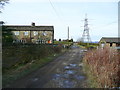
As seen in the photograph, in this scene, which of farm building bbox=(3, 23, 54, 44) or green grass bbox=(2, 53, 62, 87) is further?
farm building bbox=(3, 23, 54, 44)

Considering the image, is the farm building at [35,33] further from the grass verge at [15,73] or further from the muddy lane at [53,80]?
the muddy lane at [53,80]

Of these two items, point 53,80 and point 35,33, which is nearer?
point 53,80

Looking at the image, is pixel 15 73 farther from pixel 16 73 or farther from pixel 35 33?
pixel 35 33

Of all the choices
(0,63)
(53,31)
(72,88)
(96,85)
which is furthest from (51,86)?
(53,31)

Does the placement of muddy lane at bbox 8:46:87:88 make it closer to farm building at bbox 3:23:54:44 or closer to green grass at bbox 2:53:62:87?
green grass at bbox 2:53:62:87

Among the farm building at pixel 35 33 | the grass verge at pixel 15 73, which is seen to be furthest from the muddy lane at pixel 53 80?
the farm building at pixel 35 33

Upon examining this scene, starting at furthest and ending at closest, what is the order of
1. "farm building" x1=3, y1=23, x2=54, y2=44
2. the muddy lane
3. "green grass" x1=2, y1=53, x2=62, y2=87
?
"farm building" x1=3, y1=23, x2=54, y2=44, "green grass" x1=2, y1=53, x2=62, y2=87, the muddy lane

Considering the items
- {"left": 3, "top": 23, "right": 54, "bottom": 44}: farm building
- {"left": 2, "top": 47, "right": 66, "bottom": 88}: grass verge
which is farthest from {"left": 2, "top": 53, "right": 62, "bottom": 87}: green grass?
{"left": 3, "top": 23, "right": 54, "bottom": 44}: farm building

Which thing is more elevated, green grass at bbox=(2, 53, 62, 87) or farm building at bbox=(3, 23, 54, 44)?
farm building at bbox=(3, 23, 54, 44)

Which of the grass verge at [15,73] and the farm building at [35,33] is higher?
the farm building at [35,33]

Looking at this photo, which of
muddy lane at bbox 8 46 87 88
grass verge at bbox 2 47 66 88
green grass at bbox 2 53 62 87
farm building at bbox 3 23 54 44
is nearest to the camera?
muddy lane at bbox 8 46 87 88

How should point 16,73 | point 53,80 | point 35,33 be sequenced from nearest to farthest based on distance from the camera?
point 53,80
point 16,73
point 35,33

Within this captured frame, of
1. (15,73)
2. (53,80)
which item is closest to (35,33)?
(15,73)

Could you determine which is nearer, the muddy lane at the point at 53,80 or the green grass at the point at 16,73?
the muddy lane at the point at 53,80
